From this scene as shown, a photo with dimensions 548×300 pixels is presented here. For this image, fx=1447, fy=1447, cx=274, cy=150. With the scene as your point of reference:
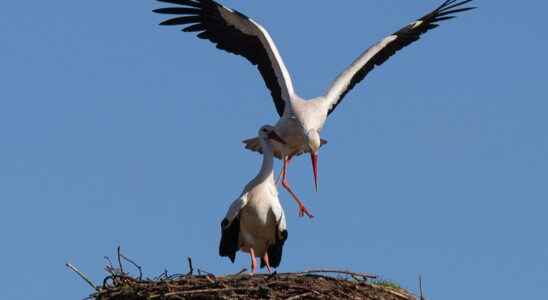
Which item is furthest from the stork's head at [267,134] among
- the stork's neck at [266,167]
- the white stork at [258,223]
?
the white stork at [258,223]

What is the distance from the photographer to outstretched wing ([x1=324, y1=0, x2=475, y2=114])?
14656mm

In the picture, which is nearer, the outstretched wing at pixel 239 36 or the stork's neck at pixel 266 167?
the stork's neck at pixel 266 167

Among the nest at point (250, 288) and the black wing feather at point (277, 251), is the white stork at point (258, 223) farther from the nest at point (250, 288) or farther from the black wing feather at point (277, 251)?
the nest at point (250, 288)

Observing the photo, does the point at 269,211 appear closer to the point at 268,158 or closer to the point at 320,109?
the point at 268,158

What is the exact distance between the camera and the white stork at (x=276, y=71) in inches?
543

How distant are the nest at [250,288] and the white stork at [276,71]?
12.0ft

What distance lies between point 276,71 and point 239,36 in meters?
0.53

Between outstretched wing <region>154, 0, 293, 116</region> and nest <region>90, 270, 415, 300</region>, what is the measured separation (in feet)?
14.6

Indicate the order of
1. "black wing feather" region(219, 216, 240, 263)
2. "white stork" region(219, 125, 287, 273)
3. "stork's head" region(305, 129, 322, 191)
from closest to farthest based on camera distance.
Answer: "white stork" region(219, 125, 287, 273), "black wing feather" region(219, 216, 240, 263), "stork's head" region(305, 129, 322, 191)

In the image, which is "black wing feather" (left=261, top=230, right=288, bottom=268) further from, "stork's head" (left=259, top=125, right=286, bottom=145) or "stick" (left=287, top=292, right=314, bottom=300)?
"stick" (left=287, top=292, right=314, bottom=300)

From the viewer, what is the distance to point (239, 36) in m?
14.5

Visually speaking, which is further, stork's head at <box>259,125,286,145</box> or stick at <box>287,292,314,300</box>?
stork's head at <box>259,125,286,145</box>

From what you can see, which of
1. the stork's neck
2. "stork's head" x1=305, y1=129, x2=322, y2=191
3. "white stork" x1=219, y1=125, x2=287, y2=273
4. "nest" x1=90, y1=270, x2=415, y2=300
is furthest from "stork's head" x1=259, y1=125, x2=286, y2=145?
"nest" x1=90, y1=270, x2=415, y2=300

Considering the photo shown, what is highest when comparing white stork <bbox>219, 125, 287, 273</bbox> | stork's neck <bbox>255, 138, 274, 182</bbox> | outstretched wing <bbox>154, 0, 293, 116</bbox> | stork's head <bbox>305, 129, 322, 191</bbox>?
outstretched wing <bbox>154, 0, 293, 116</bbox>
